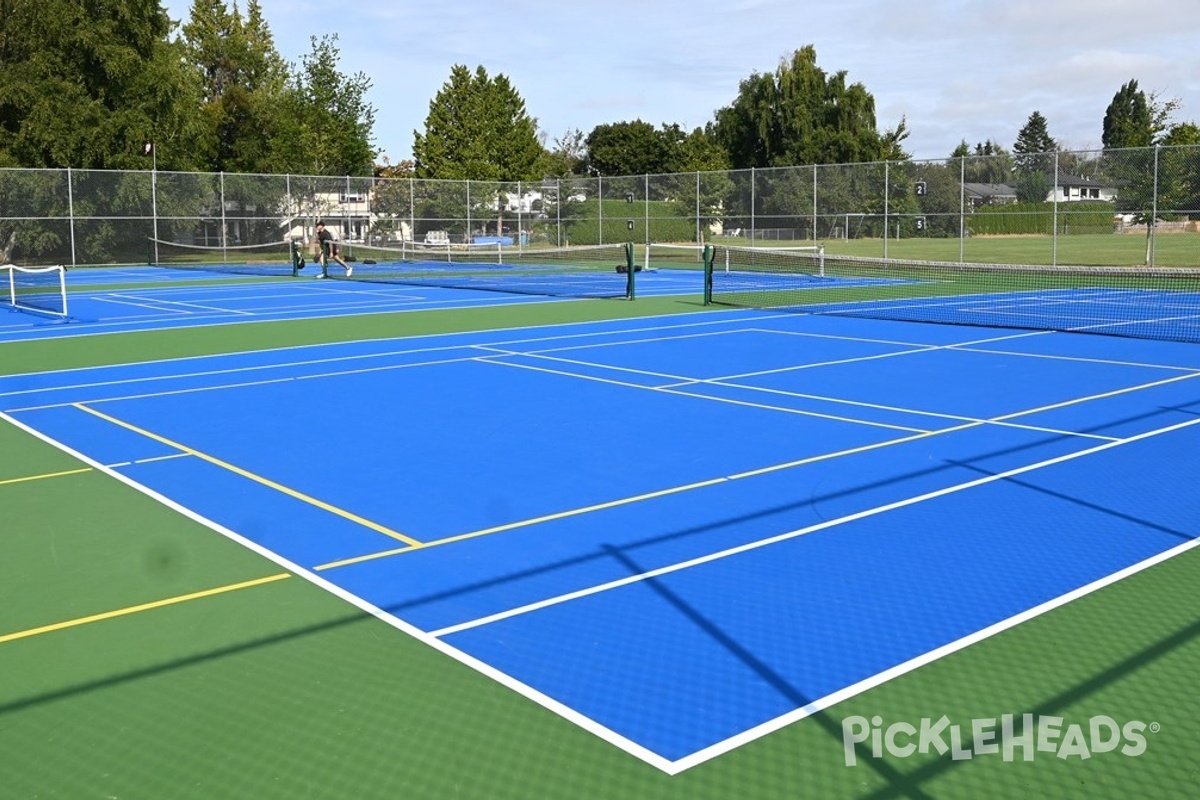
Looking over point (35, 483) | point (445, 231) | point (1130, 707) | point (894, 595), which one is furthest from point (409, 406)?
point (445, 231)

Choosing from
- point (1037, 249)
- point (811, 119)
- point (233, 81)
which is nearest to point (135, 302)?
point (1037, 249)

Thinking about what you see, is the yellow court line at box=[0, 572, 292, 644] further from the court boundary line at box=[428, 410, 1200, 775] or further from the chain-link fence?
the chain-link fence

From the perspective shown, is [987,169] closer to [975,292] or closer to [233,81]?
[975,292]

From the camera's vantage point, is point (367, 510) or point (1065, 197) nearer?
point (367, 510)

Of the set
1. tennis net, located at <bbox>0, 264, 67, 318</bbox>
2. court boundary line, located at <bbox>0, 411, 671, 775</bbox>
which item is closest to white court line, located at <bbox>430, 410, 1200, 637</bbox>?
court boundary line, located at <bbox>0, 411, 671, 775</bbox>

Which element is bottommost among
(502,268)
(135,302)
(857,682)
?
(857,682)

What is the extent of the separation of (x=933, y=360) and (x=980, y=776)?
10.9 m

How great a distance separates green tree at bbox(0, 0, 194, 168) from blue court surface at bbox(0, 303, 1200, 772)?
98.9ft

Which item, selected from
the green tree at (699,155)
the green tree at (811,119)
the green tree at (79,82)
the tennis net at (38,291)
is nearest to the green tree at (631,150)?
the green tree at (699,155)

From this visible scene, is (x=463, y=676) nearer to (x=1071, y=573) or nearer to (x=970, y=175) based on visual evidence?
(x=1071, y=573)

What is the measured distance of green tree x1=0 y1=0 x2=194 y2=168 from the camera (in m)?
40.3

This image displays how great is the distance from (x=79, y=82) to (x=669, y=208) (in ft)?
69.6

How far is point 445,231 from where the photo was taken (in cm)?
4322

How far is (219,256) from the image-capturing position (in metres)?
A: 39.5
